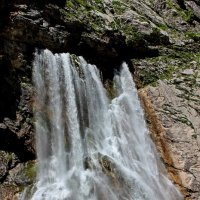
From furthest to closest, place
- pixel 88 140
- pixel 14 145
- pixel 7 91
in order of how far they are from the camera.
Result: 1. pixel 88 140
2. pixel 7 91
3. pixel 14 145

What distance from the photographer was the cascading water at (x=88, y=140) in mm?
14992

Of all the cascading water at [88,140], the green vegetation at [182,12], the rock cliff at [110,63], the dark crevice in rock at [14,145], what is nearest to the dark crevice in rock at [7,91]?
the rock cliff at [110,63]

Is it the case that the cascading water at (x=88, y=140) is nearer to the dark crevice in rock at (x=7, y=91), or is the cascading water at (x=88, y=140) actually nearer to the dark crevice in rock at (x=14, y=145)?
the dark crevice in rock at (x=14, y=145)

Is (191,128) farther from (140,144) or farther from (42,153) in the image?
(42,153)

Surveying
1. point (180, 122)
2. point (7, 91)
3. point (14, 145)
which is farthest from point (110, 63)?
point (14, 145)

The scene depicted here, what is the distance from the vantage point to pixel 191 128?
1955 cm

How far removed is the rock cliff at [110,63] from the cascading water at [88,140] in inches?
21.7

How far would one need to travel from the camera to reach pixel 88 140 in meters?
17.5

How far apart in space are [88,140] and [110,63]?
21.2ft

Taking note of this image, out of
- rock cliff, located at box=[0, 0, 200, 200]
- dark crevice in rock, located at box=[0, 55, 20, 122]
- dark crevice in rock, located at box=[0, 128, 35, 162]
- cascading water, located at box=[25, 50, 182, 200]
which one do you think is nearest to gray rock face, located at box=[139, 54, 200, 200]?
rock cliff, located at box=[0, 0, 200, 200]

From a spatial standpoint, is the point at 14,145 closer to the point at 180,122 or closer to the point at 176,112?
the point at 180,122

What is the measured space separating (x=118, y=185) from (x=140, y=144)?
4.12 m

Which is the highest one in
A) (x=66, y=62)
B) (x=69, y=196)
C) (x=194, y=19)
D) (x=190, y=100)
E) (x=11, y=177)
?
(x=194, y=19)

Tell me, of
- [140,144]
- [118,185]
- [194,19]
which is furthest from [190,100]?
[194,19]
